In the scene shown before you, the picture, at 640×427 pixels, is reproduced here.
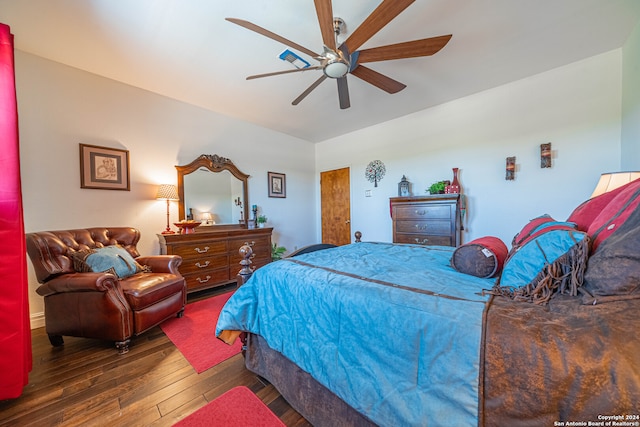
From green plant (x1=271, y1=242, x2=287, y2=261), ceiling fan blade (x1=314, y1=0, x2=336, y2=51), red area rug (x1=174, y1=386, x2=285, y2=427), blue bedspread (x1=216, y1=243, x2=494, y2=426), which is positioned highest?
ceiling fan blade (x1=314, y1=0, x2=336, y2=51)

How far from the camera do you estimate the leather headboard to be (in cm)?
187

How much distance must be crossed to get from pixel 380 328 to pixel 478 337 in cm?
34

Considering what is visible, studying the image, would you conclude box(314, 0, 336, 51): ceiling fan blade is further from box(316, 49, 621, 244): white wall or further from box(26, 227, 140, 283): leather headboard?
box(26, 227, 140, 283): leather headboard

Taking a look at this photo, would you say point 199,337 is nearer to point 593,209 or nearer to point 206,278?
point 206,278

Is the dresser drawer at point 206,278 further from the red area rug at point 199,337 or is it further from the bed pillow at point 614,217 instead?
the bed pillow at point 614,217

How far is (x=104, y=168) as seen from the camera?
2.74m

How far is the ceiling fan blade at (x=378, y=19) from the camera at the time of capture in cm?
139

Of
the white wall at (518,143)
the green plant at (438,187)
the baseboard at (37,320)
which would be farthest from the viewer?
the green plant at (438,187)

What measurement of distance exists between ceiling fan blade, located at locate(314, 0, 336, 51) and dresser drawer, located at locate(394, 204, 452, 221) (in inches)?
91.9

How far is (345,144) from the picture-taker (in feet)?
15.8

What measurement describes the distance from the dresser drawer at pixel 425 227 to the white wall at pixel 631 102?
1.68m

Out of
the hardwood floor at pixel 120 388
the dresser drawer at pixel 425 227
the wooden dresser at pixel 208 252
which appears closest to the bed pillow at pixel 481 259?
the hardwood floor at pixel 120 388

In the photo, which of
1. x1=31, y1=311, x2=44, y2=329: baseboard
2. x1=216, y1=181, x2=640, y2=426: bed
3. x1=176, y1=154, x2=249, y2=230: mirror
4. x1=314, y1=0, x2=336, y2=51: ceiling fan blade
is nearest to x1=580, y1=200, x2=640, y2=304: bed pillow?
x1=216, y1=181, x2=640, y2=426: bed

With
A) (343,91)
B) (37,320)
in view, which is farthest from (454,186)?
(37,320)
